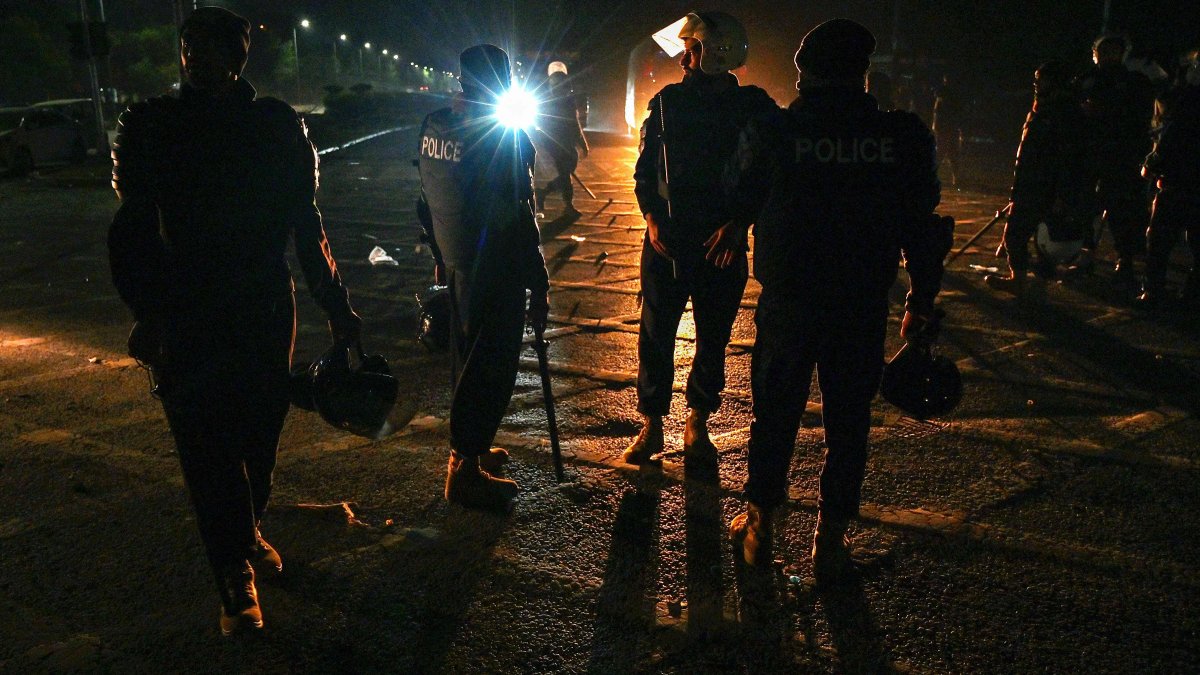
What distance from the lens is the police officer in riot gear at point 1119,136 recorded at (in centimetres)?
736

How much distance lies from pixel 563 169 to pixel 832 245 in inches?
359

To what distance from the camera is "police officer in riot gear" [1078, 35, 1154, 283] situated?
24.2ft

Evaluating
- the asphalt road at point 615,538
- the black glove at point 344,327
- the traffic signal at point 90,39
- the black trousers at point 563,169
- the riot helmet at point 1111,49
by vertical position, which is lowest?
the asphalt road at point 615,538

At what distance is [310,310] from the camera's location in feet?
23.1

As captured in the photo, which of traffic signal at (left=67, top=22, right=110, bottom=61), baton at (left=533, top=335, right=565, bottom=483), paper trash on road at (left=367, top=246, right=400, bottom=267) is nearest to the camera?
baton at (left=533, top=335, right=565, bottom=483)

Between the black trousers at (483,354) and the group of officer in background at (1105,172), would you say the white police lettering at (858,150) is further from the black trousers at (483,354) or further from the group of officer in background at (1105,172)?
the group of officer in background at (1105,172)

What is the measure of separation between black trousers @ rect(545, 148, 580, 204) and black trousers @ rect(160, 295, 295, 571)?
8914mm

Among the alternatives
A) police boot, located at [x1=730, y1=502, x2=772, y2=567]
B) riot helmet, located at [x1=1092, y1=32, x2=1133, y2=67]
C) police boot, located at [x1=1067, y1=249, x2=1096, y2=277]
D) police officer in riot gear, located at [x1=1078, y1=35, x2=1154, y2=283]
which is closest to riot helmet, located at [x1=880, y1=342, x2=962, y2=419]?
police boot, located at [x1=730, y1=502, x2=772, y2=567]

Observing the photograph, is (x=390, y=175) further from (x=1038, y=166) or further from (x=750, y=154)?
(x=750, y=154)

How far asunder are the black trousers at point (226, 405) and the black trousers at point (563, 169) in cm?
891

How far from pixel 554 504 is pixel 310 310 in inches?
161

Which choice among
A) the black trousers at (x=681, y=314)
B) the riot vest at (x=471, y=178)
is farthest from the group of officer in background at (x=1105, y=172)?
the riot vest at (x=471, y=178)

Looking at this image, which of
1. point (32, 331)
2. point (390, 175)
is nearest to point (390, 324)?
point (32, 331)

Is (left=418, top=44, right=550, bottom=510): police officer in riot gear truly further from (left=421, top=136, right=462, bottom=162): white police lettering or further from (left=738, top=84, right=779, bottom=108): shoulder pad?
(left=738, top=84, right=779, bottom=108): shoulder pad
